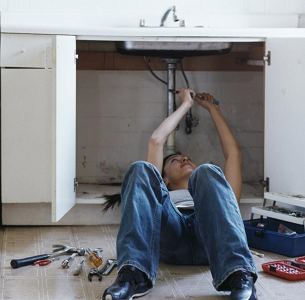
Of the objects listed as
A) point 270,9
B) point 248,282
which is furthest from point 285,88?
point 248,282

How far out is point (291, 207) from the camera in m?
2.64

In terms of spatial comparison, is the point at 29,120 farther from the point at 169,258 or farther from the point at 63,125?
the point at 169,258

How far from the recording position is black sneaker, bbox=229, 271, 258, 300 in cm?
167

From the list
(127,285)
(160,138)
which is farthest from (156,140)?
(127,285)

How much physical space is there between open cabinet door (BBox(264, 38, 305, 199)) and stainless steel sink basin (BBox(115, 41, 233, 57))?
0.31 metres

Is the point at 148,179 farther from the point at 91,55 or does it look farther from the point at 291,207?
the point at 91,55

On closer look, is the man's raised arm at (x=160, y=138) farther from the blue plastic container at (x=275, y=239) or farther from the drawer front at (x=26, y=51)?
the drawer front at (x=26, y=51)

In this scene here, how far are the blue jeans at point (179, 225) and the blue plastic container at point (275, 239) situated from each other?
512 mm

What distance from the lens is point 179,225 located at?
1996mm

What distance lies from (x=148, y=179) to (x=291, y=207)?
0.99m

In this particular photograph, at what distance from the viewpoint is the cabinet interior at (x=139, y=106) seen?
137 inches

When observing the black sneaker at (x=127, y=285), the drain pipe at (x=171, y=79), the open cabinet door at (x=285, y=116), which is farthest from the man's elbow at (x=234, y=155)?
the black sneaker at (x=127, y=285)

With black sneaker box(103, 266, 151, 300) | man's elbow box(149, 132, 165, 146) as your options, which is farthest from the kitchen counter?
black sneaker box(103, 266, 151, 300)

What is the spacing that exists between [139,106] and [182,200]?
130 centimetres
